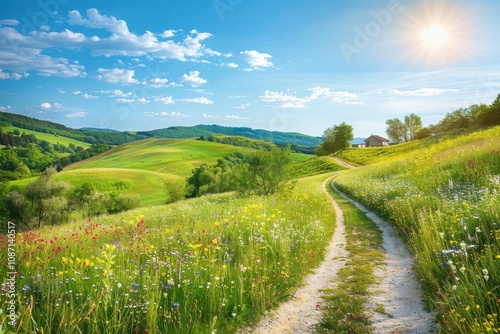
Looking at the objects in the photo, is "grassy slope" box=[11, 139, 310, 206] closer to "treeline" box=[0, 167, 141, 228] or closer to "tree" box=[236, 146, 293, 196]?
"tree" box=[236, 146, 293, 196]

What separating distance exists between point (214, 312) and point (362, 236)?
29.9 feet

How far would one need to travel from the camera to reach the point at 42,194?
173 ft

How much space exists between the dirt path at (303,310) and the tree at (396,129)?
5298 inches

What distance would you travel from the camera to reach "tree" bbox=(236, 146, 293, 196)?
2542 cm

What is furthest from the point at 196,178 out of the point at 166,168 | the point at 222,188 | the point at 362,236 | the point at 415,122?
the point at 415,122

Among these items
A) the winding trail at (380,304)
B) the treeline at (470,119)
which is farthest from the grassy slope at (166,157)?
the winding trail at (380,304)

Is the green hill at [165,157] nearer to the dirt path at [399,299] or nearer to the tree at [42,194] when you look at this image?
the tree at [42,194]

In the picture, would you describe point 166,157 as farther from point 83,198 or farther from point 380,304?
point 380,304

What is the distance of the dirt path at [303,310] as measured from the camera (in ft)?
18.1

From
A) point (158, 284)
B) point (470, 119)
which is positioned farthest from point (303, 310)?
point (470, 119)

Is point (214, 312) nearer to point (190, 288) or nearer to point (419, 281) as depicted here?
point (190, 288)

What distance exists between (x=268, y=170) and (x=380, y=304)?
63.7ft

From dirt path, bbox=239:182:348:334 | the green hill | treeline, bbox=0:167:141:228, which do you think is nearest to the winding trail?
dirt path, bbox=239:182:348:334

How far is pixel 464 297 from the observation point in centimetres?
470
